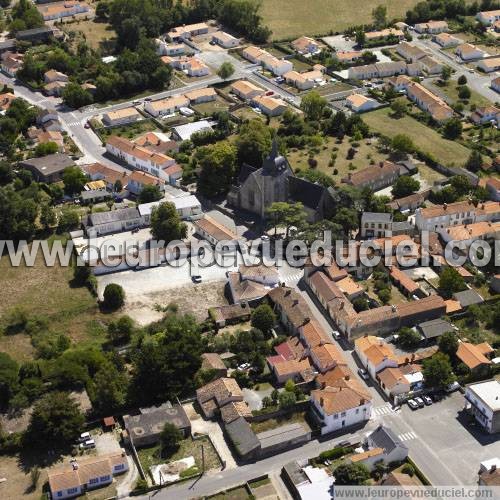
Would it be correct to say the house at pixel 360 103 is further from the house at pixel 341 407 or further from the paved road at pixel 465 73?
the house at pixel 341 407

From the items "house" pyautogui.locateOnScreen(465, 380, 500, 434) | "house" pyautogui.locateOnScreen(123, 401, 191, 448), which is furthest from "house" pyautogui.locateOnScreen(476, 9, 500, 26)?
"house" pyautogui.locateOnScreen(123, 401, 191, 448)

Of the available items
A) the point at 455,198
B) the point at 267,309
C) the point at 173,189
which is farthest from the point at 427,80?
the point at 267,309

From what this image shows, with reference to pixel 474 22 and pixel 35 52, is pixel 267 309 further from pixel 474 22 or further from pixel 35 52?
pixel 474 22

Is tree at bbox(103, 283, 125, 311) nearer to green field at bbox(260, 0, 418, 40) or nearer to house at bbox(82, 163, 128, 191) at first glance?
house at bbox(82, 163, 128, 191)

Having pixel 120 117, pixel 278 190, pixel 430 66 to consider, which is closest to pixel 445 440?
pixel 278 190

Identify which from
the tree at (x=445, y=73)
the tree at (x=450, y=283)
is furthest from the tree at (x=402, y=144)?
the tree at (x=450, y=283)
